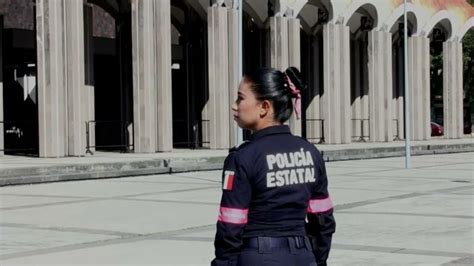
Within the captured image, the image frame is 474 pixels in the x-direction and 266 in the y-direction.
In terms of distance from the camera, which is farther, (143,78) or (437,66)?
(437,66)

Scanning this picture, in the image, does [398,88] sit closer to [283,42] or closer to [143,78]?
[283,42]

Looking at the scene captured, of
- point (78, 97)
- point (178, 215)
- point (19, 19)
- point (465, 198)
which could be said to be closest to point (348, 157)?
point (78, 97)

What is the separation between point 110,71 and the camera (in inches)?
1545

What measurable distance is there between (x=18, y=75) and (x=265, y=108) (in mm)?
29626

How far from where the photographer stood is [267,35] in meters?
40.7

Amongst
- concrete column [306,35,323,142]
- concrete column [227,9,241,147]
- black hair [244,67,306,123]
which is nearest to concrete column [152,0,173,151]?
concrete column [227,9,241,147]

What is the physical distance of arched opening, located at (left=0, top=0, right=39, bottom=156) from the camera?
1220 inches

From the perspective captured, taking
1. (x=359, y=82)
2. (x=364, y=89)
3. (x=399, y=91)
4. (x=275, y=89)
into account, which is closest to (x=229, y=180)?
(x=275, y=89)

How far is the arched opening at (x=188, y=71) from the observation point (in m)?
40.4

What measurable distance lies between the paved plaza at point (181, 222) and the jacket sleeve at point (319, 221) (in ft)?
15.7

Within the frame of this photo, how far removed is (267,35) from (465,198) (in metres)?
25.8

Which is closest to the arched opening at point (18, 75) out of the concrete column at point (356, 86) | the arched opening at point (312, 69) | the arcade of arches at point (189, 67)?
the arcade of arches at point (189, 67)

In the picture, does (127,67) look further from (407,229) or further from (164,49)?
(407,229)

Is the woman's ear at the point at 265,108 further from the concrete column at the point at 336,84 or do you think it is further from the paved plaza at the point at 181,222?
the concrete column at the point at 336,84
